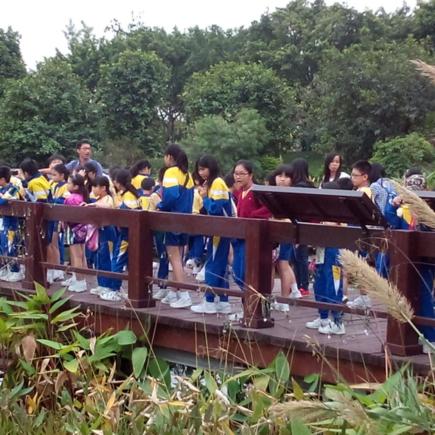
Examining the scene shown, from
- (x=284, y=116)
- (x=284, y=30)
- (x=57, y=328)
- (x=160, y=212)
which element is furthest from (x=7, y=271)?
(x=284, y=30)

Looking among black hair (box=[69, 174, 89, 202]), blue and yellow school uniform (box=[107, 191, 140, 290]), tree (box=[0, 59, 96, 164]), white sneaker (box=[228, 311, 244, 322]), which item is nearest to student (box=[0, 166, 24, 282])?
black hair (box=[69, 174, 89, 202])

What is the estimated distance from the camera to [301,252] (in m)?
8.52

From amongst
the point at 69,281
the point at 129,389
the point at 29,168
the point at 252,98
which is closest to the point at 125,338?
the point at 129,389

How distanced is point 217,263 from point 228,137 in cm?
1980

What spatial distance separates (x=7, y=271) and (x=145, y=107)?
2188 centimetres

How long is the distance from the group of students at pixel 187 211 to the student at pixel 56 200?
10 mm

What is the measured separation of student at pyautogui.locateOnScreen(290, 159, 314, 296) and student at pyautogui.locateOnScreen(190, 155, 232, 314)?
86cm

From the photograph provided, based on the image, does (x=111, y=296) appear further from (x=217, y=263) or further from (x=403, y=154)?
(x=403, y=154)

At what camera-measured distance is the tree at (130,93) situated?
29.8 metres

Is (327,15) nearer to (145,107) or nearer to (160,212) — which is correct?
(145,107)

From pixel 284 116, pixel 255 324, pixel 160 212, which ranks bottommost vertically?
pixel 255 324

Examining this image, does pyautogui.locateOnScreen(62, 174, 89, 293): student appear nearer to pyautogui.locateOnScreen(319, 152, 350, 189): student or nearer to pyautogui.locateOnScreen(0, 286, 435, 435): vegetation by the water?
pyautogui.locateOnScreen(0, 286, 435, 435): vegetation by the water

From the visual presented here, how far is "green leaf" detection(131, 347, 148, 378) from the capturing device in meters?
6.17

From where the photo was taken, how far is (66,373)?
6.49 meters
